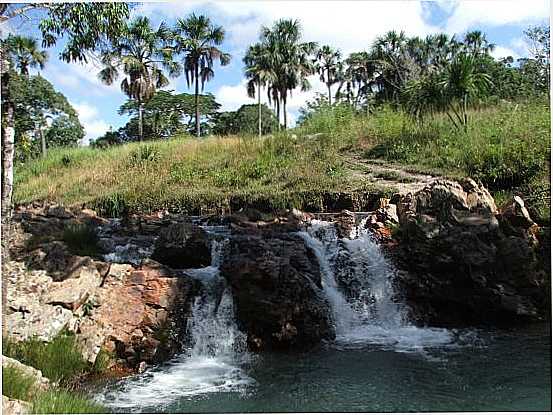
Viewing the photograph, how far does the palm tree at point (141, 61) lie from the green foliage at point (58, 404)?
123 inches

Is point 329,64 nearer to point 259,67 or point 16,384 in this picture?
point 259,67

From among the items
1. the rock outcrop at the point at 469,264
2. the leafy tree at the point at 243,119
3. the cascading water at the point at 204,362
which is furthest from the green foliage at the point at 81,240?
the leafy tree at the point at 243,119

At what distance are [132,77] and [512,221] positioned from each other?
21.7 ft

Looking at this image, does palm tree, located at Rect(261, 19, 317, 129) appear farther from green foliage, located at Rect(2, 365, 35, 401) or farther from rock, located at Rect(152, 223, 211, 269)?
green foliage, located at Rect(2, 365, 35, 401)

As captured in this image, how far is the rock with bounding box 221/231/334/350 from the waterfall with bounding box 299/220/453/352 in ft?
0.90

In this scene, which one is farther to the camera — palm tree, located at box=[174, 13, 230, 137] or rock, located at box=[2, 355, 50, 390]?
palm tree, located at box=[174, 13, 230, 137]

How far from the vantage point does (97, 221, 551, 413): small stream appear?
12.6ft

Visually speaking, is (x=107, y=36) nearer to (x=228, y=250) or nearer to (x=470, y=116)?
(x=228, y=250)

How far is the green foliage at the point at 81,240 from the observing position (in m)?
5.74

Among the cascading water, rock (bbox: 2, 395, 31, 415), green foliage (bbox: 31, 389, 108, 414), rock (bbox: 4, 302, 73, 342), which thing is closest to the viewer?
rock (bbox: 2, 395, 31, 415)

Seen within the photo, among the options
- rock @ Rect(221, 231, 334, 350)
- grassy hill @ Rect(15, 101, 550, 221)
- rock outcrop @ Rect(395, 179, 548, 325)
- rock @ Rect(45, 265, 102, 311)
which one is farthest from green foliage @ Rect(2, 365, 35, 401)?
grassy hill @ Rect(15, 101, 550, 221)

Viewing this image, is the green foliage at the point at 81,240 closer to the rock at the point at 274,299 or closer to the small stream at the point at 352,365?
the small stream at the point at 352,365

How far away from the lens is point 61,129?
58.7 feet

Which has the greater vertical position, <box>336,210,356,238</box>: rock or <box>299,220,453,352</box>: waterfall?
<box>336,210,356,238</box>: rock
